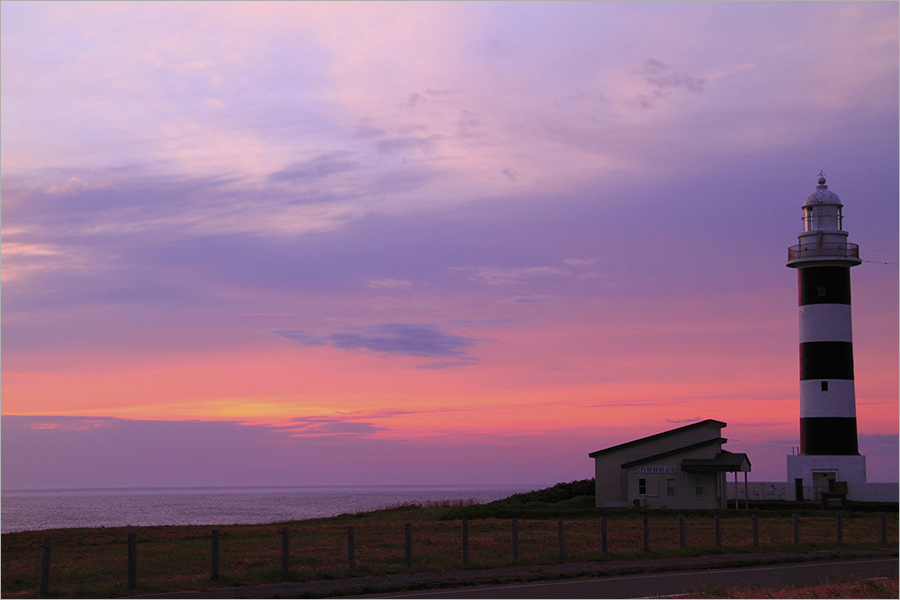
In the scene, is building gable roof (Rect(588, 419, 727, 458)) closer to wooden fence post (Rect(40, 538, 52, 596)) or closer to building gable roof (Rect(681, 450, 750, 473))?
building gable roof (Rect(681, 450, 750, 473))

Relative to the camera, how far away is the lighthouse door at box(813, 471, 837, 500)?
50094 mm

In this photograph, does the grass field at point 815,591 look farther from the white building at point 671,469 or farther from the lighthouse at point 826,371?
the lighthouse at point 826,371

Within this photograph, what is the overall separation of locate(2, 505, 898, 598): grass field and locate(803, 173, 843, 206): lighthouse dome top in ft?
59.1

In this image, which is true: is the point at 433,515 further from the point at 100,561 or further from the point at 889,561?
the point at 889,561

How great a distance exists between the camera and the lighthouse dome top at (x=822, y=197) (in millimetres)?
53156

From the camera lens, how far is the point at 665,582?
1948cm

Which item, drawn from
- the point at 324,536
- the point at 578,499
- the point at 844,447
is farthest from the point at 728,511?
the point at 324,536

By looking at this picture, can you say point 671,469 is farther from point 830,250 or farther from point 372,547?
point 372,547

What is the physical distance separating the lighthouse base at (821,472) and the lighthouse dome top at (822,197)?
14.2 m

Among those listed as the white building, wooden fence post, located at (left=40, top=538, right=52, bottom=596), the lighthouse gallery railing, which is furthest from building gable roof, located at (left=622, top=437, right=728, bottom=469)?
wooden fence post, located at (left=40, top=538, right=52, bottom=596)

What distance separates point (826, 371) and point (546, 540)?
2496 cm

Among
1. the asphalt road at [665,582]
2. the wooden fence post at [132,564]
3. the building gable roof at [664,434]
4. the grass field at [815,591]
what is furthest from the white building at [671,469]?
the wooden fence post at [132,564]

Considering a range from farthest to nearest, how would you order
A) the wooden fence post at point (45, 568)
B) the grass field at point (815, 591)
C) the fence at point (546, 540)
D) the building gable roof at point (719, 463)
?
1. the building gable roof at point (719, 463)
2. the fence at point (546, 540)
3. the wooden fence post at point (45, 568)
4. the grass field at point (815, 591)

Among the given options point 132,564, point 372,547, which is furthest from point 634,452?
point 132,564
